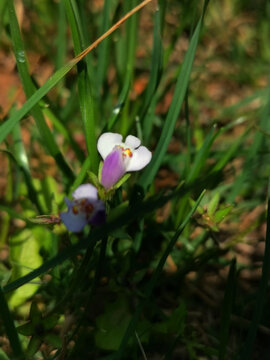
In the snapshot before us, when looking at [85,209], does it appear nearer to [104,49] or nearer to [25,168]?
[25,168]

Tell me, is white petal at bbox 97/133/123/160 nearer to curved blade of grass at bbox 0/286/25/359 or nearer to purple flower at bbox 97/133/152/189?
purple flower at bbox 97/133/152/189

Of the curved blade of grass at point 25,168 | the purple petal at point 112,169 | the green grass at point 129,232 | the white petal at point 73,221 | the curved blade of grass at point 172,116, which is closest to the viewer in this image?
the white petal at point 73,221

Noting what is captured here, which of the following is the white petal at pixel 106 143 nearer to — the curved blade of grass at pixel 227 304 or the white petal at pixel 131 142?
the white petal at pixel 131 142

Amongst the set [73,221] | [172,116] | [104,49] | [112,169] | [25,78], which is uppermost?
[104,49]

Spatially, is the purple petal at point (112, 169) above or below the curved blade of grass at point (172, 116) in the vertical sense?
below

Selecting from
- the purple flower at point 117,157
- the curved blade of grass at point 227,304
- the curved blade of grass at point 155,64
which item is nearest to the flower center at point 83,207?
the purple flower at point 117,157

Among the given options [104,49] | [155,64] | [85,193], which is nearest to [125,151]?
[85,193]

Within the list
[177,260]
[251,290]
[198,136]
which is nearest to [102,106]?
[198,136]
